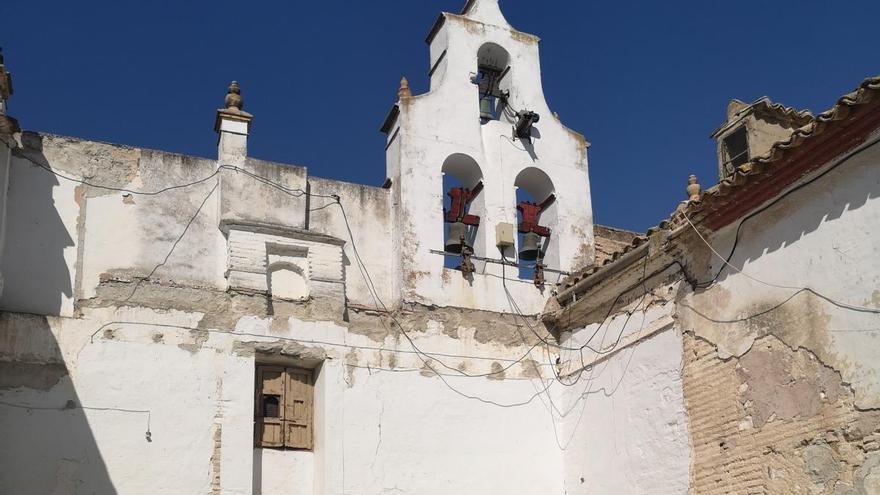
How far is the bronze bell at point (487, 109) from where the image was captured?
14.3 metres

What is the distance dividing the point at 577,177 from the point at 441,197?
6.82 feet

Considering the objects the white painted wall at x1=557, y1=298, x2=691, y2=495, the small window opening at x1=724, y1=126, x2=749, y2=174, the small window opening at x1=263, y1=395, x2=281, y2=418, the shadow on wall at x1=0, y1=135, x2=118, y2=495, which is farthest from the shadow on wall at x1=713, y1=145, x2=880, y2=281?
the shadow on wall at x1=0, y1=135, x2=118, y2=495

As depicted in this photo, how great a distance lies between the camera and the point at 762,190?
10.1 meters

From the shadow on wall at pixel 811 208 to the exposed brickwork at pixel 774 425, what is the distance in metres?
0.93

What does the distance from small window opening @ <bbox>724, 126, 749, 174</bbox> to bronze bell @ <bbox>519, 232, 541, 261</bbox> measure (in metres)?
2.50

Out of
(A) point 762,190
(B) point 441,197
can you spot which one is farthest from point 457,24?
(A) point 762,190

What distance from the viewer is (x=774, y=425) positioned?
9.69 metres

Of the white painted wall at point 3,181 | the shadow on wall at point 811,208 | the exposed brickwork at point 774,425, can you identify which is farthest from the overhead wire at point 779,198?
the white painted wall at point 3,181

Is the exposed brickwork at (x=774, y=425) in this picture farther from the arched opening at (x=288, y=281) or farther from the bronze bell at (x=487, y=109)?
the bronze bell at (x=487, y=109)

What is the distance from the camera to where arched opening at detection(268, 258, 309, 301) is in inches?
484

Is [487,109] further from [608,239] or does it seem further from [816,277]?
[816,277]

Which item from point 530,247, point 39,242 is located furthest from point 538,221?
point 39,242

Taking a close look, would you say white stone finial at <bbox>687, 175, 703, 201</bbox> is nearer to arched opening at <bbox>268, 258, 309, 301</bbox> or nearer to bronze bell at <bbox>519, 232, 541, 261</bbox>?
bronze bell at <bbox>519, 232, 541, 261</bbox>

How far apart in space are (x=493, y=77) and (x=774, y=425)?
6.86 metres
